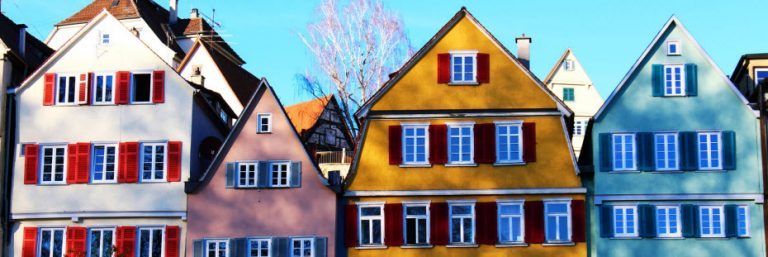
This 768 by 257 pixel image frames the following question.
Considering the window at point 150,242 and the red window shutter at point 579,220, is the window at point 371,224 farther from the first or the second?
the window at point 150,242

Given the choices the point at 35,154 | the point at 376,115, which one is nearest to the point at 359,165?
the point at 376,115

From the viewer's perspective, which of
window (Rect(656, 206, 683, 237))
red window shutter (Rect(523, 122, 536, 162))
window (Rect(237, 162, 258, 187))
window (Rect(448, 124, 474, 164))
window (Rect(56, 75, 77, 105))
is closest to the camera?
window (Rect(656, 206, 683, 237))

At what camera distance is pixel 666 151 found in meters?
42.2

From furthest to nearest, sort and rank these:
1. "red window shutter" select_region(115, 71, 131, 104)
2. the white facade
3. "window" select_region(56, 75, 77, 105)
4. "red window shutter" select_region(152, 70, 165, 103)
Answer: the white facade
"window" select_region(56, 75, 77, 105)
"red window shutter" select_region(115, 71, 131, 104)
"red window shutter" select_region(152, 70, 165, 103)

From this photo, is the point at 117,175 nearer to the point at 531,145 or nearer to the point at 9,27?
the point at 9,27

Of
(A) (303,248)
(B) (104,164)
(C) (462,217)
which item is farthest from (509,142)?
(B) (104,164)

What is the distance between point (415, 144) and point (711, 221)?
10216 millimetres

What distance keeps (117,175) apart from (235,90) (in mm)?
19779

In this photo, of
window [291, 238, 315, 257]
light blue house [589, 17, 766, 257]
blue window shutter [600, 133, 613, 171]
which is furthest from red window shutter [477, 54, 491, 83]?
window [291, 238, 315, 257]

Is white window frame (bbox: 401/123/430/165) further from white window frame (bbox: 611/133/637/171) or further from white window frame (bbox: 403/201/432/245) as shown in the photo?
white window frame (bbox: 611/133/637/171)

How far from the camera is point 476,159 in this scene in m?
42.7

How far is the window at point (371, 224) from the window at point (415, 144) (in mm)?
1971

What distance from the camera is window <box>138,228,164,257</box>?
42.9 m

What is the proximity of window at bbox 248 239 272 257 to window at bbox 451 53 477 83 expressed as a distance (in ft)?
28.0
